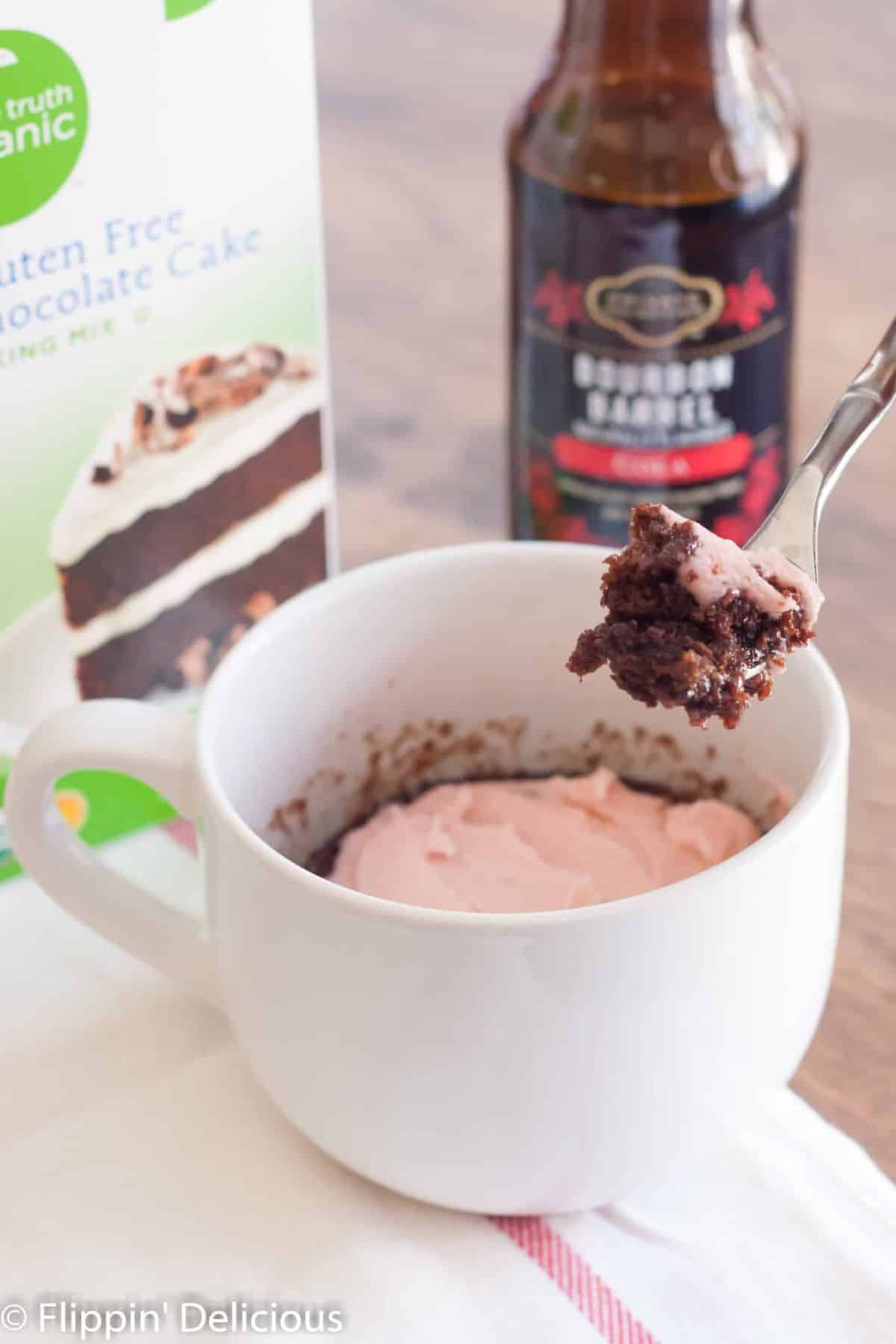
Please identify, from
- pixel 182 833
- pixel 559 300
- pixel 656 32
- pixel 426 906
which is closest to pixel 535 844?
pixel 426 906

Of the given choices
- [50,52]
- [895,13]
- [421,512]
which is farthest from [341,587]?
[895,13]

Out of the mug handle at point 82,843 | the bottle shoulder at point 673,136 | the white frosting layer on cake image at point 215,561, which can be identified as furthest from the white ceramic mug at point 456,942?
the bottle shoulder at point 673,136

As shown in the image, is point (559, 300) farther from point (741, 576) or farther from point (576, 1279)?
point (576, 1279)

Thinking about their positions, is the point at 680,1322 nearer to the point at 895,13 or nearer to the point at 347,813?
the point at 347,813

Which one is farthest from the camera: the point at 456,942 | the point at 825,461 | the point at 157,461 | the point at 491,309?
the point at 491,309

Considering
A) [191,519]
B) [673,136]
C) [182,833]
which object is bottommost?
[182,833]

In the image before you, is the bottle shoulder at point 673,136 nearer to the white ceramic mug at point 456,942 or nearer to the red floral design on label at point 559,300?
the red floral design on label at point 559,300
